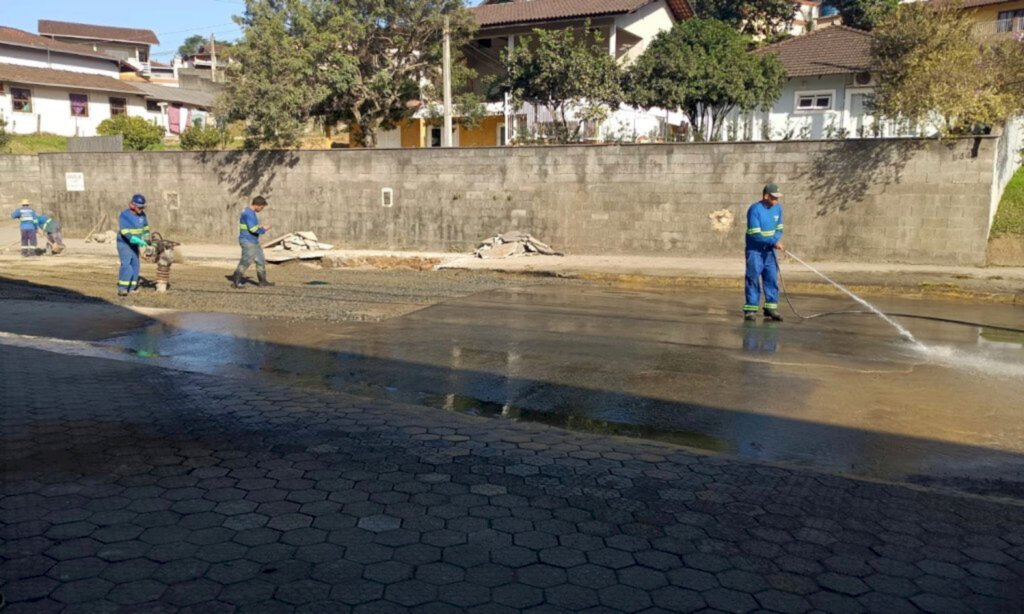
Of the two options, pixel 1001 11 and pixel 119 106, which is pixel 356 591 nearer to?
pixel 119 106

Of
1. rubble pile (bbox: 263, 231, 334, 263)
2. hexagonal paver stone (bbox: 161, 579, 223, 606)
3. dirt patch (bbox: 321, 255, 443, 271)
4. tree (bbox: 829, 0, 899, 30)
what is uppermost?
tree (bbox: 829, 0, 899, 30)

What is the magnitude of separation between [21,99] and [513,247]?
33045 mm

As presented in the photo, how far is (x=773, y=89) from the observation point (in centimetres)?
2545

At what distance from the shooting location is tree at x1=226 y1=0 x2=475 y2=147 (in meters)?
20.6

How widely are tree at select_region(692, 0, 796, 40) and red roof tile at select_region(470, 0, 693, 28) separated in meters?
16.6

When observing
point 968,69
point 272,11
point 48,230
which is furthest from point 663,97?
point 48,230

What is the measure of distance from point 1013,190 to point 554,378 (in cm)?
1416

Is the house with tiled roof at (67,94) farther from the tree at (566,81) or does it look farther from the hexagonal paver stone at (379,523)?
the hexagonal paver stone at (379,523)

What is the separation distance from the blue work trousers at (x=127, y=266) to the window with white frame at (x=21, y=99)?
1294 inches

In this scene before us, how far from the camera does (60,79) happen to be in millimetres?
40094

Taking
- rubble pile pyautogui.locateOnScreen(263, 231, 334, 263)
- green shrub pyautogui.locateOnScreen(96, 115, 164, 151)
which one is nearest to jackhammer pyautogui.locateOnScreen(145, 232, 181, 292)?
rubble pile pyautogui.locateOnScreen(263, 231, 334, 263)

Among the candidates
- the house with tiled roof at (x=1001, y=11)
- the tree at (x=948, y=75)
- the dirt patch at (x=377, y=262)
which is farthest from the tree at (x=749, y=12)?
the dirt patch at (x=377, y=262)

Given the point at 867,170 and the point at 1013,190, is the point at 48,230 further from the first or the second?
the point at 1013,190

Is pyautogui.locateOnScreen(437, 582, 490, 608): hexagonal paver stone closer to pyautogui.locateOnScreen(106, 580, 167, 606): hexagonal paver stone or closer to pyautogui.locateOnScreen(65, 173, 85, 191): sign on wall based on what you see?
pyautogui.locateOnScreen(106, 580, 167, 606): hexagonal paver stone
